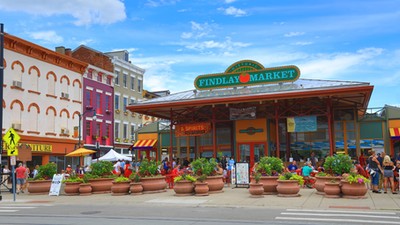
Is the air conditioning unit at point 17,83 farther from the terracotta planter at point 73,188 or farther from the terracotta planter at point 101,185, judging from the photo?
the terracotta planter at point 101,185

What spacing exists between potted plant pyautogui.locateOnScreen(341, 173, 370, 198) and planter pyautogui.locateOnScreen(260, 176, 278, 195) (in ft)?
9.32

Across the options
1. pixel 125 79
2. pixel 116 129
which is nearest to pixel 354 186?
pixel 116 129

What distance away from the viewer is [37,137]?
4106cm

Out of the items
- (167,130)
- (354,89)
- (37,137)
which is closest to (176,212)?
(354,89)

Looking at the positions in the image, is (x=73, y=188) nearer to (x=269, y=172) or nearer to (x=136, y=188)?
(x=136, y=188)

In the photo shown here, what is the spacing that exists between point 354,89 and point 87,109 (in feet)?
108

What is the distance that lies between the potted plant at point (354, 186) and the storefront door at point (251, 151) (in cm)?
1252

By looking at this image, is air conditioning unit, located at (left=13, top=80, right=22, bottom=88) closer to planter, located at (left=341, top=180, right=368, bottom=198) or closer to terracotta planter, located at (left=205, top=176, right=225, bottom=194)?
terracotta planter, located at (left=205, top=176, right=225, bottom=194)

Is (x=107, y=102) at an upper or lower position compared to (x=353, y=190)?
upper

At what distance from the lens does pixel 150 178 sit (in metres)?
20.3

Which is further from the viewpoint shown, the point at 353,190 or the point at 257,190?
the point at 257,190

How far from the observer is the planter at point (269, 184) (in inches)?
714

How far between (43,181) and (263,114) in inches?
574

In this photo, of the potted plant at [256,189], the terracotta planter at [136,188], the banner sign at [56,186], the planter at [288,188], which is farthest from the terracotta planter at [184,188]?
the banner sign at [56,186]
